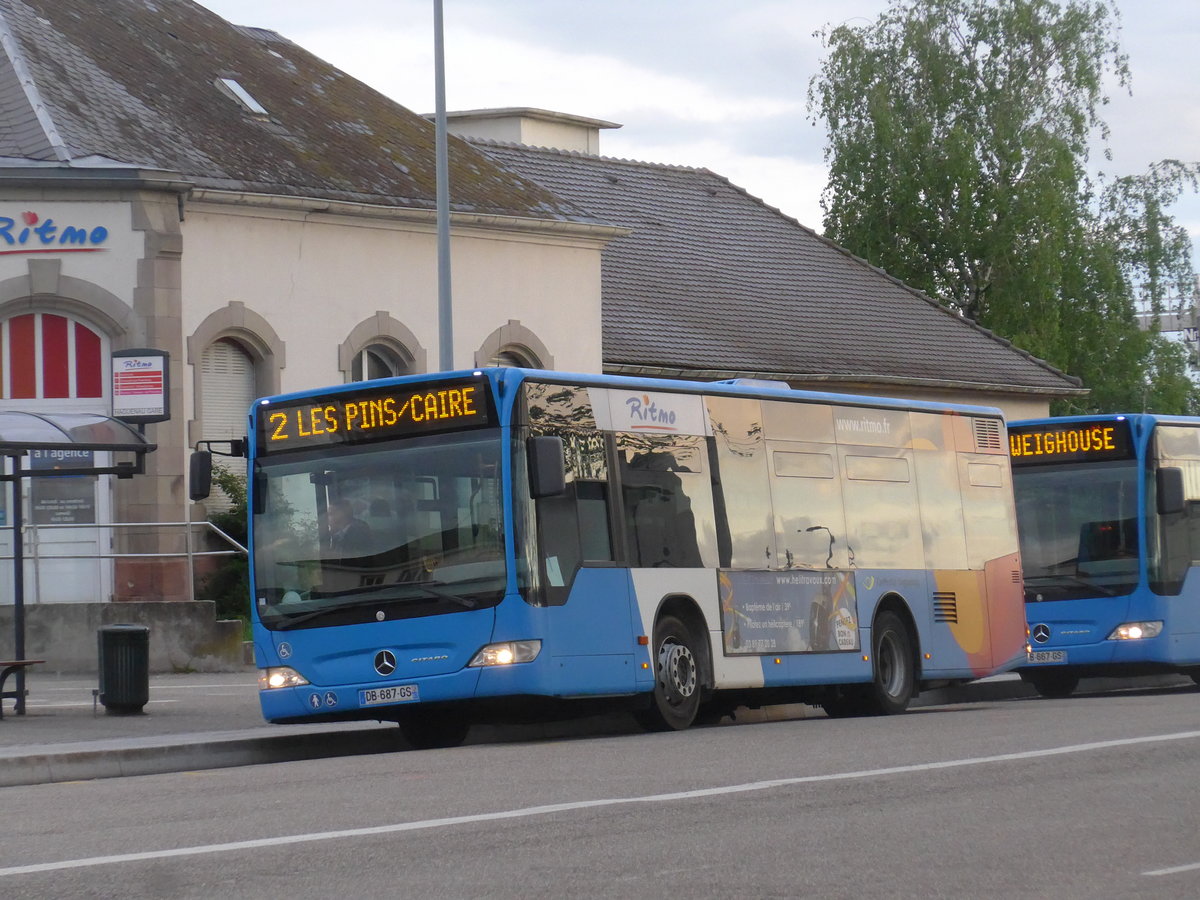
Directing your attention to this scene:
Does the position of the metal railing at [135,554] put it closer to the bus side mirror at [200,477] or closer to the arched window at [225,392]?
the arched window at [225,392]

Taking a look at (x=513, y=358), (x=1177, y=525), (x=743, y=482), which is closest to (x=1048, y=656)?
(x=1177, y=525)

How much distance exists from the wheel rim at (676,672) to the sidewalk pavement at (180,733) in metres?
1.50

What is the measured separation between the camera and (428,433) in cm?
1506

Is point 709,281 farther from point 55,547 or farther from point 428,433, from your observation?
point 428,433

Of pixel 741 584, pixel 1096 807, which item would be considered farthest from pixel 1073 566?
pixel 1096 807

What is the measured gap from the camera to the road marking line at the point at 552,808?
8.48 metres

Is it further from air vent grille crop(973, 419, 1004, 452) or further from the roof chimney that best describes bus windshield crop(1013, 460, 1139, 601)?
the roof chimney

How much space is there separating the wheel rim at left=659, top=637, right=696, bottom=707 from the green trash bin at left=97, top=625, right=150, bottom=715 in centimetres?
507

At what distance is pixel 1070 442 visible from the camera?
22.4 meters

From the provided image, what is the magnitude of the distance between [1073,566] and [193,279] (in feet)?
41.8

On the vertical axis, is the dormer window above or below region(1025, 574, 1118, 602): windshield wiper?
above

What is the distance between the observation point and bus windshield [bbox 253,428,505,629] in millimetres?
14711

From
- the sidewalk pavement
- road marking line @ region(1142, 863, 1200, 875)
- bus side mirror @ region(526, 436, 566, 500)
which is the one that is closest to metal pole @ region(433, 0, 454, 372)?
the sidewalk pavement

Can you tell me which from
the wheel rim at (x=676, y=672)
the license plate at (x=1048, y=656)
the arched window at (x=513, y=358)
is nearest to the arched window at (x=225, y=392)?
the arched window at (x=513, y=358)
